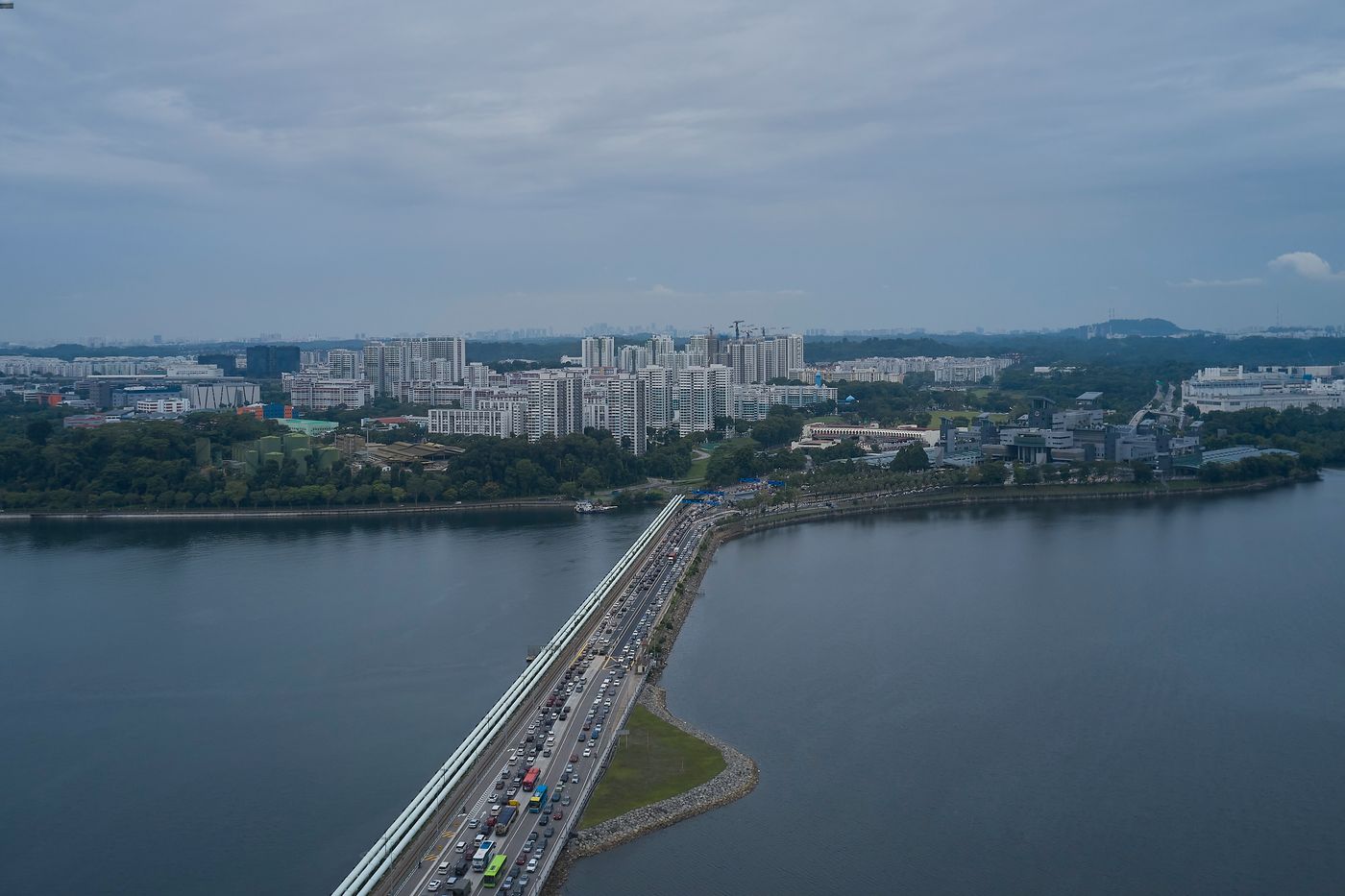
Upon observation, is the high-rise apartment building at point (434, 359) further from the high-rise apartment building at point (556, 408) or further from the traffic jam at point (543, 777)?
the traffic jam at point (543, 777)

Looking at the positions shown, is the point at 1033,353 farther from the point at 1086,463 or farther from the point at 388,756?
the point at 388,756

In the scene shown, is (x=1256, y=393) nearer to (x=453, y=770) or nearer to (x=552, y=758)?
(x=552, y=758)

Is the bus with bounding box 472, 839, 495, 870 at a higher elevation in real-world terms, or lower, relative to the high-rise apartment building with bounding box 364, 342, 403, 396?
lower

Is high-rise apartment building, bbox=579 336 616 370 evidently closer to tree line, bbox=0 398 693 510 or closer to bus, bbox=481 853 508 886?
tree line, bbox=0 398 693 510

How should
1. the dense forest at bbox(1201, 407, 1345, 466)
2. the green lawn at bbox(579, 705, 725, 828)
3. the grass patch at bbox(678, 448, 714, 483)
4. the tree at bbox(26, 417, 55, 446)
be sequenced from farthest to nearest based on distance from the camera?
the dense forest at bbox(1201, 407, 1345, 466) → the grass patch at bbox(678, 448, 714, 483) → the tree at bbox(26, 417, 55, 446) → the green lawn at bbox(579, 705, 725, 828)

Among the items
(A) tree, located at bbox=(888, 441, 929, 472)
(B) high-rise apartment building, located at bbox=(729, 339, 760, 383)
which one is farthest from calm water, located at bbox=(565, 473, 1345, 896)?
(B) high-rise apartment building, located at bbox=(729, 339, 760, 383)

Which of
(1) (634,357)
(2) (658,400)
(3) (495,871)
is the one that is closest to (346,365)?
(1) (634,357)
